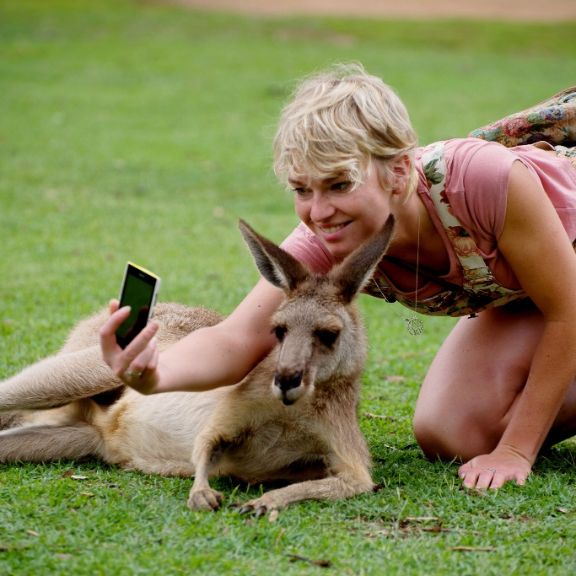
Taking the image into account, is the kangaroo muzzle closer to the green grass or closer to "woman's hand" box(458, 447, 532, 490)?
the green grass

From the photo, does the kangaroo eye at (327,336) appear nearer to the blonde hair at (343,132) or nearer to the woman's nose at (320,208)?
the woman's nose at (320,208)

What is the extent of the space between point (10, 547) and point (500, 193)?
2020mm

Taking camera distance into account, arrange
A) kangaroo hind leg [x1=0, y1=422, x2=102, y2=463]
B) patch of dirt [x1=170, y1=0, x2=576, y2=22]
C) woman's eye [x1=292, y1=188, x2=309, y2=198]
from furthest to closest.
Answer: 1. patch of dirt [x1=170, y1=0, x2=576, y2=22]
2. kangaroo hind leg [x1=0, y1=422, x2=102, y2=463]
3. woman's eye [x1=292, y1=188, x2=309, y2=198]

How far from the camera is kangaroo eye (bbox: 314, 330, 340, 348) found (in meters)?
3.60

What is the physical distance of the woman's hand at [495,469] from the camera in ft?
12.6

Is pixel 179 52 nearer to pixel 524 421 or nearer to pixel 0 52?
pixel 0 52

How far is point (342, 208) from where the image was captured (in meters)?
3.67

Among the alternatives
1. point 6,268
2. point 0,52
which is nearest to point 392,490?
point 6,268

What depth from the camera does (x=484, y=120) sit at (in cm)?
1486

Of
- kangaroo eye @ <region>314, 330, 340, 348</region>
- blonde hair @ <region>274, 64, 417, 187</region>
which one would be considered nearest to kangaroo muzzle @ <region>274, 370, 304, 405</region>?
kangaroo eye @ <region>314, 330, 340, 348</region>

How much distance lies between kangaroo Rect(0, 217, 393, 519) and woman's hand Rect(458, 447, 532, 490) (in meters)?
0.39

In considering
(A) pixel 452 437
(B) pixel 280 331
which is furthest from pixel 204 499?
(A) pixel 452 437

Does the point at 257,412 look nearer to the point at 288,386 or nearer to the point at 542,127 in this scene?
the point at 288,386

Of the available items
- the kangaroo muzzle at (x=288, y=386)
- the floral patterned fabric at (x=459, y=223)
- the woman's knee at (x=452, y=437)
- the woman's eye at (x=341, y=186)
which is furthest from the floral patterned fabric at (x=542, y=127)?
the kangaroo muzzle at (x=288, y=386)
